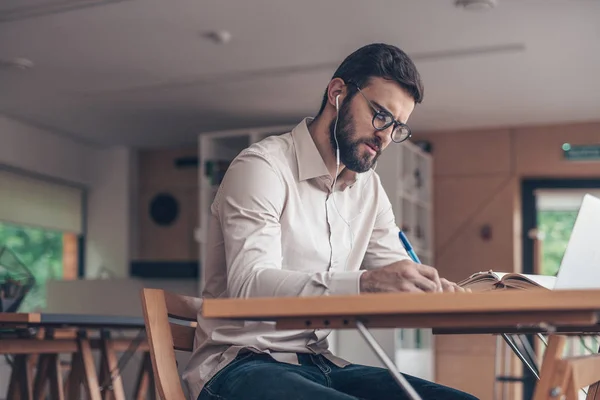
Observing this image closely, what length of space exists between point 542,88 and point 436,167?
1.68m

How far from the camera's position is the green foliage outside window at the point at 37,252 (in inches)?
297

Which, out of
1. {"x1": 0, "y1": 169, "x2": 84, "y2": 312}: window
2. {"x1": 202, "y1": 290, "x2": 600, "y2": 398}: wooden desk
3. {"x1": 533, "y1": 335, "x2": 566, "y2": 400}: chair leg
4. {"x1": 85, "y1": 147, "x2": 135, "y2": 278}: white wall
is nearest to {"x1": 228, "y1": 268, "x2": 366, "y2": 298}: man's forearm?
{"x1": 202, "y1": 290, "x2": 600, "y2": 398}: wooden desk

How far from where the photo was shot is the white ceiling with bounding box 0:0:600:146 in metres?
4.69

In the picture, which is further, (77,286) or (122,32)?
(77,286)

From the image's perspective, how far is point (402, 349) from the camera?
655cm

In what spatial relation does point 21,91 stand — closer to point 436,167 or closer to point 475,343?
point 436,167

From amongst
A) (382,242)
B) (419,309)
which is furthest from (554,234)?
(419,309)

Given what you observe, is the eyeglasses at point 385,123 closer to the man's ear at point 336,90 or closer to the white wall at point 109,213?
the man's ear at point 336,90

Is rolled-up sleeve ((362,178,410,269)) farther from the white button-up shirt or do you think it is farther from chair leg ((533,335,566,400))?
chair leg ((533,335,566,400))

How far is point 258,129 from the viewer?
7152 mm

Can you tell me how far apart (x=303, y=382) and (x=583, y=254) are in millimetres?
643

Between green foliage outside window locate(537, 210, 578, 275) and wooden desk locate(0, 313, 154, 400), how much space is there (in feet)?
13.3

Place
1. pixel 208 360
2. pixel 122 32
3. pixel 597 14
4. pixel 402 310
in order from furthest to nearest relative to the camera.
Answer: pixel 122 32, pixel 597 14, pixel 208 360, pixel 402 310

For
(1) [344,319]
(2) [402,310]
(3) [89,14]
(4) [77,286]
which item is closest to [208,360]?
(1) [344,319]
